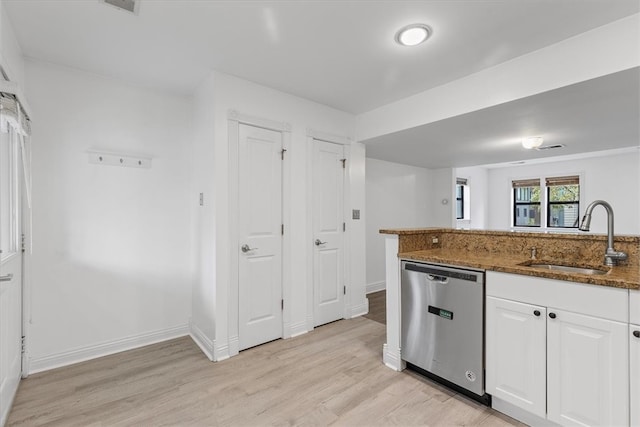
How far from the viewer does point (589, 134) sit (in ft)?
12.2

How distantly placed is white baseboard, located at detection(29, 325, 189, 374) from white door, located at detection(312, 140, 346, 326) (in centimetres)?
151

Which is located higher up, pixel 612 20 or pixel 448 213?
pixel 612 20

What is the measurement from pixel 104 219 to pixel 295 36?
2314 millimetres

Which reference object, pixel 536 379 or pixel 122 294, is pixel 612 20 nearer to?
pixel 536 379

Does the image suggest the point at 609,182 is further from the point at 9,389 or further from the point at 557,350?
the point at 9,389

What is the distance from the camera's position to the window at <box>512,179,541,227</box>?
7074 mm

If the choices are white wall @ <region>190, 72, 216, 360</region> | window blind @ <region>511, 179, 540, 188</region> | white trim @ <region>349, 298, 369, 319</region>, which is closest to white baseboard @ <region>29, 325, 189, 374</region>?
white wall @ <region>190, 72, 216, 360</region>

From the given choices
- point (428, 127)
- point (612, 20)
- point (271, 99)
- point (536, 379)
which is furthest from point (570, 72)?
point (271, 99)

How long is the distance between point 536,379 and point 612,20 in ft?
7.55

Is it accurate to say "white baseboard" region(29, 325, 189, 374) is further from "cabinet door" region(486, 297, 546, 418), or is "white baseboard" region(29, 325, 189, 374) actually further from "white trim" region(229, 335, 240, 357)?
"cabinet door" region(486, 297, 546, 418)

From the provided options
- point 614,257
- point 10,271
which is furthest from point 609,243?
point 10,271

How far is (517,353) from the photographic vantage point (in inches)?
71.7

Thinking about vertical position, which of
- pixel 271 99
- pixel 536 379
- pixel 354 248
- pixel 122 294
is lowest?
pixel 536 379

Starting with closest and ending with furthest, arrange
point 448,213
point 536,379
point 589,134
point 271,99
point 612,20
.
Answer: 1. point 536,379
2. point 612,20
3. point 271,99
4. point 589,134
5. point 448,213
